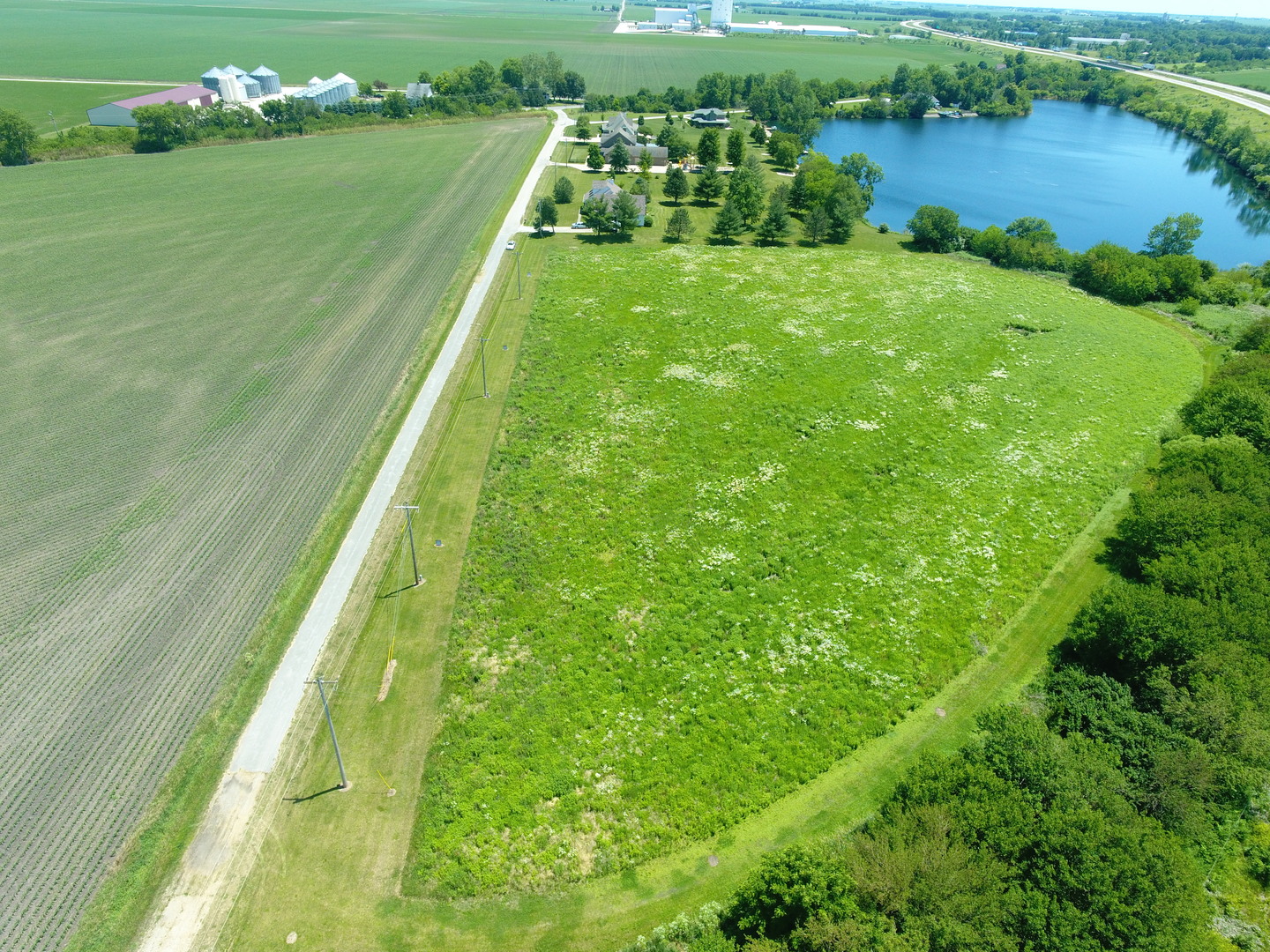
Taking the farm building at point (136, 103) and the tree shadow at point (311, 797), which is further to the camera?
the farm building at point (136, 103)

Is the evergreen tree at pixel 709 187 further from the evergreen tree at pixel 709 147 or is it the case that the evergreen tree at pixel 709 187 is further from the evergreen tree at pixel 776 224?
the evergreen tree at pixel 776 224

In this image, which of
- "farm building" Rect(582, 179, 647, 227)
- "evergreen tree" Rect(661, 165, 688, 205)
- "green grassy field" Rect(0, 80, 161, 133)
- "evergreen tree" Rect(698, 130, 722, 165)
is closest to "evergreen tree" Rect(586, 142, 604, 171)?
"evergreen tree" Rect(661, 165, 688, 205)

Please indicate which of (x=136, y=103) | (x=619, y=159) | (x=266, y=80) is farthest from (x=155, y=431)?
(x=266, y=80)

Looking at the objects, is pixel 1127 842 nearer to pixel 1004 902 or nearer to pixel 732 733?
pixel 1004 902

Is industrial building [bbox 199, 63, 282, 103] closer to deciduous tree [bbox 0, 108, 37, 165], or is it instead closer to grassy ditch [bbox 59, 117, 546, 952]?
deciduous tree [bbox 0, 108, 37, 165]

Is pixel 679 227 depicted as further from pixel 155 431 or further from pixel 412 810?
pixel 412 810

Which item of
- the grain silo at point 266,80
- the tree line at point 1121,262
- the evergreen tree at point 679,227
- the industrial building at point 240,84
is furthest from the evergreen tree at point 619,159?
the grain silo at point 266,80
